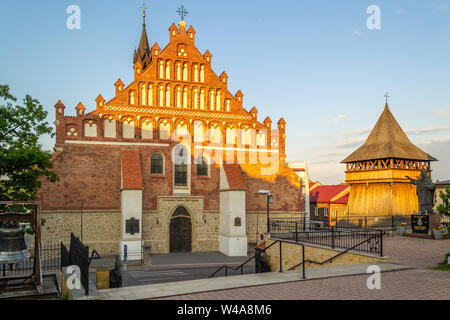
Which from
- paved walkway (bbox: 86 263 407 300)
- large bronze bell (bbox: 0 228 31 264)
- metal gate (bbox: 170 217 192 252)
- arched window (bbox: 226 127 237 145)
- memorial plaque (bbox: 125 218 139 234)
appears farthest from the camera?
arched window (bbox: 226 127 237 145)

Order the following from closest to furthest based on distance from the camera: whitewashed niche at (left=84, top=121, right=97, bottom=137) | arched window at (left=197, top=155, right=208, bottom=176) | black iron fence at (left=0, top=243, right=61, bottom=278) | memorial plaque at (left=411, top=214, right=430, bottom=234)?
black iron fence at (left=0, top=243, right=61, bottom=278), memorial plaque at (left=411, top=214, right=430, bottom=234), whitewashed niche at (left=84, top=121, right=97, bottom=137), arched window at (left=197, top=155, right=208, bottom=176)

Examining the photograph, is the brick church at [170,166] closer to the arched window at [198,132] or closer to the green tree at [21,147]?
the arched window at [198,132]

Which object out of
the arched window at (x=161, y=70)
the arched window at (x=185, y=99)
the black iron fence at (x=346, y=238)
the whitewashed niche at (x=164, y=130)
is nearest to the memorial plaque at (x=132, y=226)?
the whitewashed niche at (x=164, y=130)

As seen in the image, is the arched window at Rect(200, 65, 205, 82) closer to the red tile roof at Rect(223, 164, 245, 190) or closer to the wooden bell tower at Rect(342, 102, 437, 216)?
the red tile roof at Rect(223, 164, 245, 190)

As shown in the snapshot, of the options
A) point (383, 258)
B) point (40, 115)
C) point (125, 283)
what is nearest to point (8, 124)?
point (40, 115)

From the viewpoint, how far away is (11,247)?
30.6 ft

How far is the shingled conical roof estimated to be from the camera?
117ft

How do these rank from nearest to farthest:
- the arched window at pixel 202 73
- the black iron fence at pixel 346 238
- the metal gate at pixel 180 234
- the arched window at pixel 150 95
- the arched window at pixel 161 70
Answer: the black iron fence at pixel 346 238, the metal gate at pixel 180 234, the arched window at pixel 150 95, the arched window at pixel 161 70, the arched window at pixel 202 73

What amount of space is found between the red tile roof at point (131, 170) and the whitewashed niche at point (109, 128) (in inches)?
60.7

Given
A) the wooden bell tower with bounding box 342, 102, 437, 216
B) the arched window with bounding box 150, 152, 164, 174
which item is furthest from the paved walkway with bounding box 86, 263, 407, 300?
the wooden bell tower with bounding box 342, 102, 437, 216

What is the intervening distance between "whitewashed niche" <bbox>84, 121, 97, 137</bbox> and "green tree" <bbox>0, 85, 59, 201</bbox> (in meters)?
7.24

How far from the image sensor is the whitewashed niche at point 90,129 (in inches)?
1017

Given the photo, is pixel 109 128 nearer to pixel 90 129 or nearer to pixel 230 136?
pixel 90 129

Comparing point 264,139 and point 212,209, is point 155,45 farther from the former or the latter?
point 212,209
